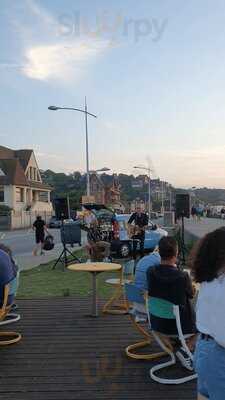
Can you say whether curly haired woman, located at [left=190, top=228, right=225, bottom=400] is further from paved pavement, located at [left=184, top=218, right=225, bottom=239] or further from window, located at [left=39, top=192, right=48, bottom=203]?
window, located at [left=39, top=192, right=48, bottom=203]

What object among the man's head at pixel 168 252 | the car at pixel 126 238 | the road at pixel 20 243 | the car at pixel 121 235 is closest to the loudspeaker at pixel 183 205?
the car at pixel 121 235

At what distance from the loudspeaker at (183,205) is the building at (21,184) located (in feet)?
149

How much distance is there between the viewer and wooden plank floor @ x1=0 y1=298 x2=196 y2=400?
4.59 metres

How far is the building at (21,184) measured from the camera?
2485 inches

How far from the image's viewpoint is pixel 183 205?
17125mm

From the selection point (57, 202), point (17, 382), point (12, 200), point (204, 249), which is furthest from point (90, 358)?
point (12, 200)

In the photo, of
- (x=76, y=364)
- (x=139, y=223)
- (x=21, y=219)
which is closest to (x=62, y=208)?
(x=139, y=223)

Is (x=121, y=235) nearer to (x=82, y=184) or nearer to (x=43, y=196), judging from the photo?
(x=43, y=196)

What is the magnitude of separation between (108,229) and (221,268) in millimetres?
18912

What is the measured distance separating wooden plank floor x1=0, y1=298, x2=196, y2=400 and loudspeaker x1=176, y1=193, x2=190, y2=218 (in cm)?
982

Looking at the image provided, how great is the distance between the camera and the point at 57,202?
50.3ft

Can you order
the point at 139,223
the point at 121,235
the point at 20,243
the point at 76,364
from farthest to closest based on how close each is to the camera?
the point at 20,243 → the point at 121,235 → the point at 139,223 → the point at 76,364

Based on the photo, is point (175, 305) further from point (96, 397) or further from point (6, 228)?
point (6, 228)

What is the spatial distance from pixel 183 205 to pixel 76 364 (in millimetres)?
12162
